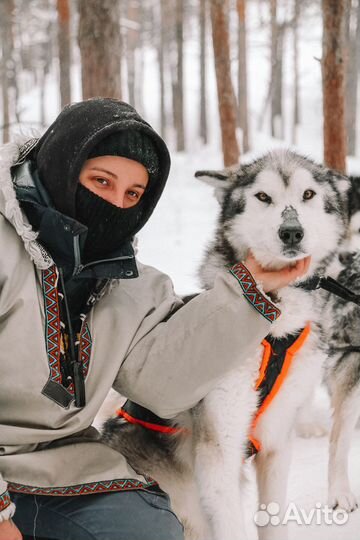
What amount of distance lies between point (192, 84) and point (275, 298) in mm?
28993

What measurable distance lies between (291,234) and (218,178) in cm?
53

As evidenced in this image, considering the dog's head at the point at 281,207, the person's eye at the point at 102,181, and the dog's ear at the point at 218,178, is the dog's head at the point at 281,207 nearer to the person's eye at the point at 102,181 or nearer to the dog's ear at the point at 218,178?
the dog's ear at the point at 218,178

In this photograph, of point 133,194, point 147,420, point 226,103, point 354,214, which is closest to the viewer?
point 133,194

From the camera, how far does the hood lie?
5.80 ft

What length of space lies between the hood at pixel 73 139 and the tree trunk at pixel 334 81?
3.38m

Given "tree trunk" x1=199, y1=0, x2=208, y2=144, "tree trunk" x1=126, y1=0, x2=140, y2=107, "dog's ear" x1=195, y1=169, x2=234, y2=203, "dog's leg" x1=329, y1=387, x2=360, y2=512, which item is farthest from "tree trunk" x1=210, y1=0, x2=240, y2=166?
"tree trunk" x1=126, y1=0, x2=140, y2=107

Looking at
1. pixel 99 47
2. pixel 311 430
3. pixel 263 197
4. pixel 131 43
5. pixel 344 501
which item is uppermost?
pixel 131 43

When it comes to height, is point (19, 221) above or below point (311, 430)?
above

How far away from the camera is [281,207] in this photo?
2.04 m

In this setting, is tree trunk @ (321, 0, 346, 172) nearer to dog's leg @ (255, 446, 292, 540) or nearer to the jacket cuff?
dog's leg @ (255, 446, 292, 540)

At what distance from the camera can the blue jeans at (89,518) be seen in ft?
5.76

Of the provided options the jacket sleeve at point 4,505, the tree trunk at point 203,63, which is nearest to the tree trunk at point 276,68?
the tree trunk at point 203,63

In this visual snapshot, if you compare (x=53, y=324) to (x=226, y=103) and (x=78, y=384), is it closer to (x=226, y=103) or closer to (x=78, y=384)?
(x=78, y=384)

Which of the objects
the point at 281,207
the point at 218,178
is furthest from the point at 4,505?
the point at 218,178
